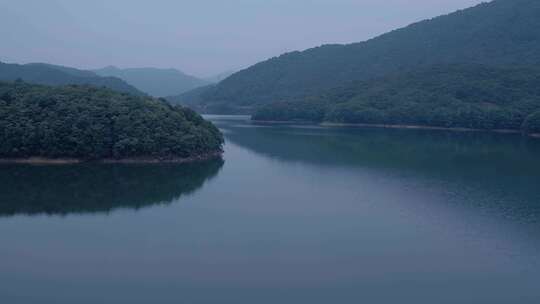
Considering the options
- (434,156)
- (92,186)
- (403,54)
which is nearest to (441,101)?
(434,156)

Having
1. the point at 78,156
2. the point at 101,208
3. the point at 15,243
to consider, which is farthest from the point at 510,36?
the point at 15,243

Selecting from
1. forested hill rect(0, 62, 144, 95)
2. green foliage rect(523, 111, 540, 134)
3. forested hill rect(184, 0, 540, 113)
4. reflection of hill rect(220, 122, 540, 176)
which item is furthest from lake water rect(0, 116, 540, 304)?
forested hill rect(0, 62, 144, 95)

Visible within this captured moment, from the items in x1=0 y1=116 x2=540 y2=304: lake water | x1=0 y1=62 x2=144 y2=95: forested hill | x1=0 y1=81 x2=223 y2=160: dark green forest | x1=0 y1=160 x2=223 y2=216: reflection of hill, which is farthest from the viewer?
x1=0 y1=62 x2=144 y2=95: forested hill

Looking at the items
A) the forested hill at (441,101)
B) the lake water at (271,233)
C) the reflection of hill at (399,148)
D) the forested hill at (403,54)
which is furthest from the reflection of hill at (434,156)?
the forested hill at (403,54)

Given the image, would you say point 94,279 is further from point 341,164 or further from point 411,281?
point 341,164

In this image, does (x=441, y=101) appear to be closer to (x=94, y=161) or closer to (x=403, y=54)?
(x=403, y=54)

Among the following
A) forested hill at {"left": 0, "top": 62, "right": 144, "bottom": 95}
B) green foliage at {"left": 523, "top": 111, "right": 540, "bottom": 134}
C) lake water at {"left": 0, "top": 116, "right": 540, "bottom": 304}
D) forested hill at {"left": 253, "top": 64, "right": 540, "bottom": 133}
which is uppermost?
forested hill at {"left": 0, "top": 62, "right": 144, "bottom": 95}

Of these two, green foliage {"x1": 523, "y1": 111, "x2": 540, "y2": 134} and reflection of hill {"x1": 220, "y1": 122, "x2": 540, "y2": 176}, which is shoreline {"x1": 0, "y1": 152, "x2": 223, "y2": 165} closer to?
reflection of hill {"x1": 220, "y1": 122, "x2": 540, "y2": 176}
